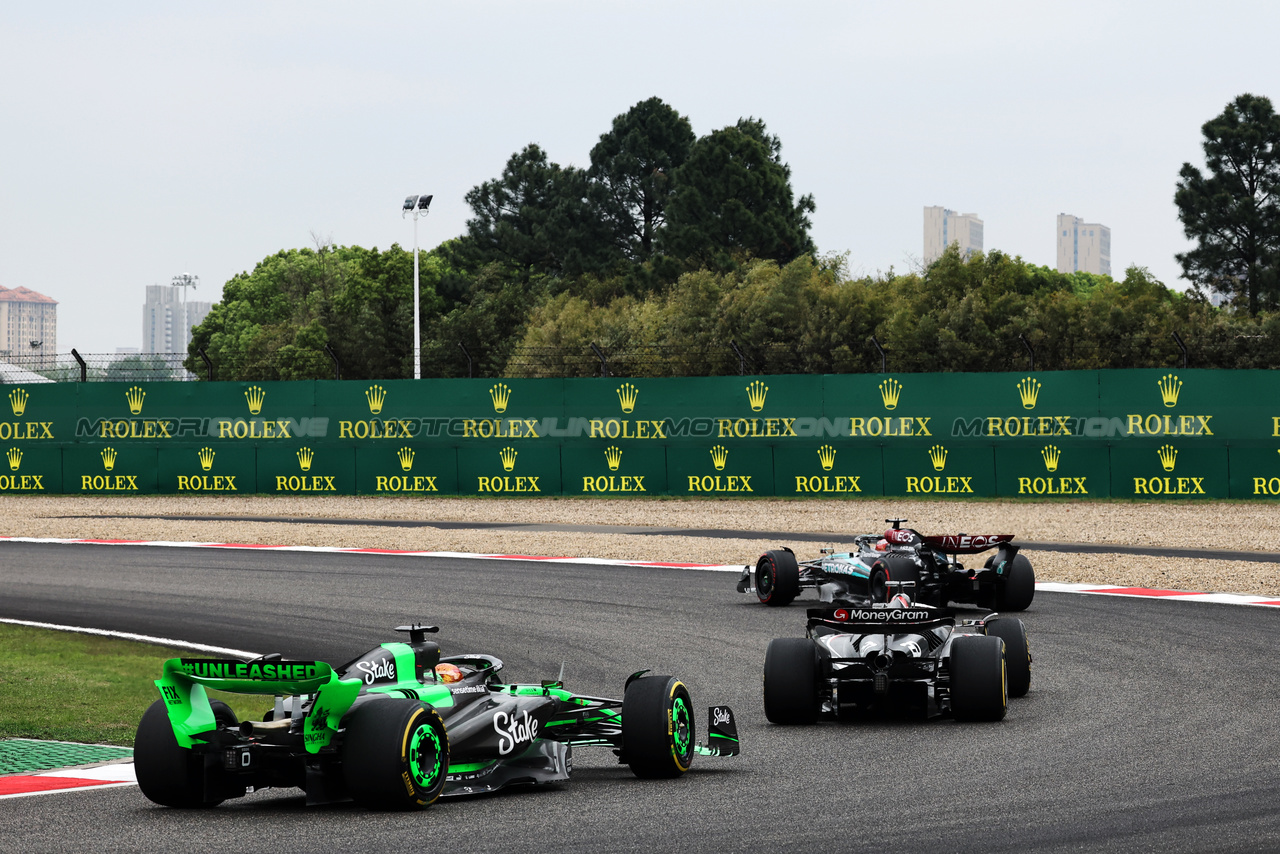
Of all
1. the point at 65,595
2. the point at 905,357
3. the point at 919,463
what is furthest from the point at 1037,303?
the point at 65,595

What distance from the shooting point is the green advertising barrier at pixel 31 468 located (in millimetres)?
34062

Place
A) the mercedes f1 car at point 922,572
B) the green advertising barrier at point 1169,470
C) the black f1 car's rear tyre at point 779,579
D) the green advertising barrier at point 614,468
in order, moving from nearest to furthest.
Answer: the mercedes f1 car at point 922,572
the black f1 car's rear tyre at point 779,579
the green advertising barrier at point 1169,470
the green advertising barrier at point 614,468

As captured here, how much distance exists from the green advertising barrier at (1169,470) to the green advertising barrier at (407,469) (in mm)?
13415

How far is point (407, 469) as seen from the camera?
32.4 metres

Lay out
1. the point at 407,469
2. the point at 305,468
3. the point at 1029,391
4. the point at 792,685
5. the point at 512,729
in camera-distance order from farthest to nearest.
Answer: the point at 305,468
the point at 407,469
the point at 1029,391
the point at 792,685
the point at 512,729

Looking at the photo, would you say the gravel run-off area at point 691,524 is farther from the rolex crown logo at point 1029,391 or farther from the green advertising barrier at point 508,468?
the rolex crown logo at point 1029,391

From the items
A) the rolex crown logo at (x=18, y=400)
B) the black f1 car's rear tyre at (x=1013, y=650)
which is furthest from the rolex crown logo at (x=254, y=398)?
the black f1 car's rear tyre at (x=1013, y=650)

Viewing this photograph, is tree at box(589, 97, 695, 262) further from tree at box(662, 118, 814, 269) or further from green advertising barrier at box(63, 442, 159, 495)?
green advertising barrier at box(63, 442, 159, 495)

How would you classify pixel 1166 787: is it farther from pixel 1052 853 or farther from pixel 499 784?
pixel 499 784

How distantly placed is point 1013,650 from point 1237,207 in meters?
49.5

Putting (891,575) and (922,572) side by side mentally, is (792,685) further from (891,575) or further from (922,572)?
(922,572)

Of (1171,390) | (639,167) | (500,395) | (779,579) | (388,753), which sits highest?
(639,167)

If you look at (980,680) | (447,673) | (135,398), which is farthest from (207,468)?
(447,673)

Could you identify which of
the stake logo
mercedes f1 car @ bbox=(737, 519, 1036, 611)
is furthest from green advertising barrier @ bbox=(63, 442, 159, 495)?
mercedes f1 car @ bbox=(737, 519, 1036, 611)
